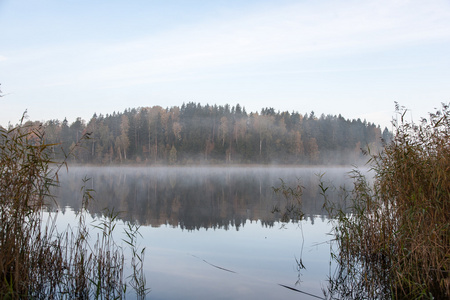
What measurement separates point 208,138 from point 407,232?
81.4m

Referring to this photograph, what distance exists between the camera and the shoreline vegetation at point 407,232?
18.2 feet

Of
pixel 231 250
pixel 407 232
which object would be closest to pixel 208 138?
pixel 231 250

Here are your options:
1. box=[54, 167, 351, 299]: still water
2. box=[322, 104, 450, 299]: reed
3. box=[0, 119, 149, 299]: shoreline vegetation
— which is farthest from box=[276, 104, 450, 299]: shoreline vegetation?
box=[0, 119, 149, 299]: shoreline vegetation

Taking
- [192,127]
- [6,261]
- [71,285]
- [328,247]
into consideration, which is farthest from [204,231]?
[192,127]

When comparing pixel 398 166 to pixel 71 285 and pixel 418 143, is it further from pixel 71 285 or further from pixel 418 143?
pixel 71 285

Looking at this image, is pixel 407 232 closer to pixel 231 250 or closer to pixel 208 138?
pixel 231 250

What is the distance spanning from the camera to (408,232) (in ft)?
20.3

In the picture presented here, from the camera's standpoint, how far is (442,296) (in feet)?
17.8

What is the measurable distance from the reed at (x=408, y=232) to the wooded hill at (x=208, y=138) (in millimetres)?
71083

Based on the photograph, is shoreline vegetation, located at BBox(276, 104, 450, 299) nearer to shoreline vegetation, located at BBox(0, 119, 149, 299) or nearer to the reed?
the reed

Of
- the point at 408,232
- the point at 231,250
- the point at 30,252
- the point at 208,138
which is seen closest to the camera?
the point at 30,252

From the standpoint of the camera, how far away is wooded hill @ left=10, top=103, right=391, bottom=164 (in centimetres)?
8162

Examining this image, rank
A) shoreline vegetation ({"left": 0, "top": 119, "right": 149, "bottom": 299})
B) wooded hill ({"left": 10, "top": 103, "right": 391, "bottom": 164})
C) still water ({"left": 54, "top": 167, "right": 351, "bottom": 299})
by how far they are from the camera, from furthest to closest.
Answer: wooded hill ({"left": 10, "top": 103, "right": 391, "bottom": 164})
still water ({"left": 54, "top": 167, "right": 351, "bottom": 299})
shoreline vegetation ({"left": 0, "top": 119, "right": 149, "bottom": 299})

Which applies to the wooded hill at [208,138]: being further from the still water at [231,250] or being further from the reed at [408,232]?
the reed at [408,232]
